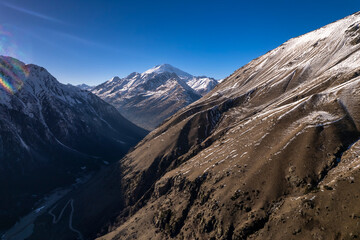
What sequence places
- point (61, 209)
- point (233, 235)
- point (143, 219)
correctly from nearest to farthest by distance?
1. point (233, 235)
2. point (143, 219)
3. point (61, 209)

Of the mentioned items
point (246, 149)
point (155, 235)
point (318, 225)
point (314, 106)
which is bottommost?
point (155, 235)

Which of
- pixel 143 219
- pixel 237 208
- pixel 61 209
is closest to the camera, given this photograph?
pixel 237 208

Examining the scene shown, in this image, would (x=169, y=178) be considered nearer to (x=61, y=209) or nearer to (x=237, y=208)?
(x=237, y=208)

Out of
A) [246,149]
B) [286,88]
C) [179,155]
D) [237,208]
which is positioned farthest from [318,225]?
[286,88]

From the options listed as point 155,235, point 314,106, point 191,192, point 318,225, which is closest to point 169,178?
point 191,192

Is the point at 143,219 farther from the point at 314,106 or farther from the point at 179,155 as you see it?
the point at 314,106

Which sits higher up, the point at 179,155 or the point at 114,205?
the point at 179,155

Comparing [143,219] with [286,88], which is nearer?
[143,219]
